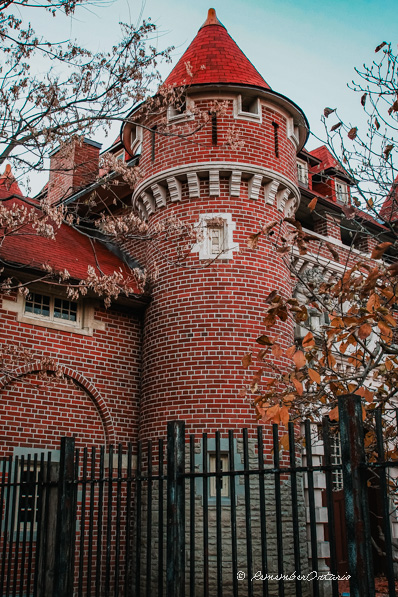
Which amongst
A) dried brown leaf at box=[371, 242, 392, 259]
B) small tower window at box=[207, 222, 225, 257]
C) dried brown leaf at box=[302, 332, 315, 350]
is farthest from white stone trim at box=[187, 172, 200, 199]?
dried brown leaf at box=[302, 332, 315, 350]

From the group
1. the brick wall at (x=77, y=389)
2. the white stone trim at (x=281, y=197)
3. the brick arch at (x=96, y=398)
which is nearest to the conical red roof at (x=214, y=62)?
the white stone trim at (x=281, y=197)

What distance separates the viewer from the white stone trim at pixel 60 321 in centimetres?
1098

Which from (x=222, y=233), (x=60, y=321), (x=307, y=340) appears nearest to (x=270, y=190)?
(x=222, y=233)

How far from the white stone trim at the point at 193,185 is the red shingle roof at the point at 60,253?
6.93 ft

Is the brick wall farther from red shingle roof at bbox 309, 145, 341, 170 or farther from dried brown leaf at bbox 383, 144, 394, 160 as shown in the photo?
red shingle roof at bbox 309, 145, 341, 170

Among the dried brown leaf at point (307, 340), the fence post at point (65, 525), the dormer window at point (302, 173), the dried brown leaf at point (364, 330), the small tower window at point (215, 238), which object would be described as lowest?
the fence post at point (65, 525)

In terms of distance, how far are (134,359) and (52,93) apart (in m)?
6.50

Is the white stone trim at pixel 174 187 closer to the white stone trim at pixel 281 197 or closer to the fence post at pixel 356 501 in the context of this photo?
the white stone trim at pixel 281 197

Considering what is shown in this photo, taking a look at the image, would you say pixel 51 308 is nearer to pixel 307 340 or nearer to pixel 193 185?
pixel 193 185

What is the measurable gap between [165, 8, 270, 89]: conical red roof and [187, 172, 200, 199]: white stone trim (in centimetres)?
197

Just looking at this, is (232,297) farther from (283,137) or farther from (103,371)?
(283,137)

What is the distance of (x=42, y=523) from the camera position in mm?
5828

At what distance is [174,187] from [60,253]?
271cm

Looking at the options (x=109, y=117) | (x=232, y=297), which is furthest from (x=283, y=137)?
(x=109, y=117)
